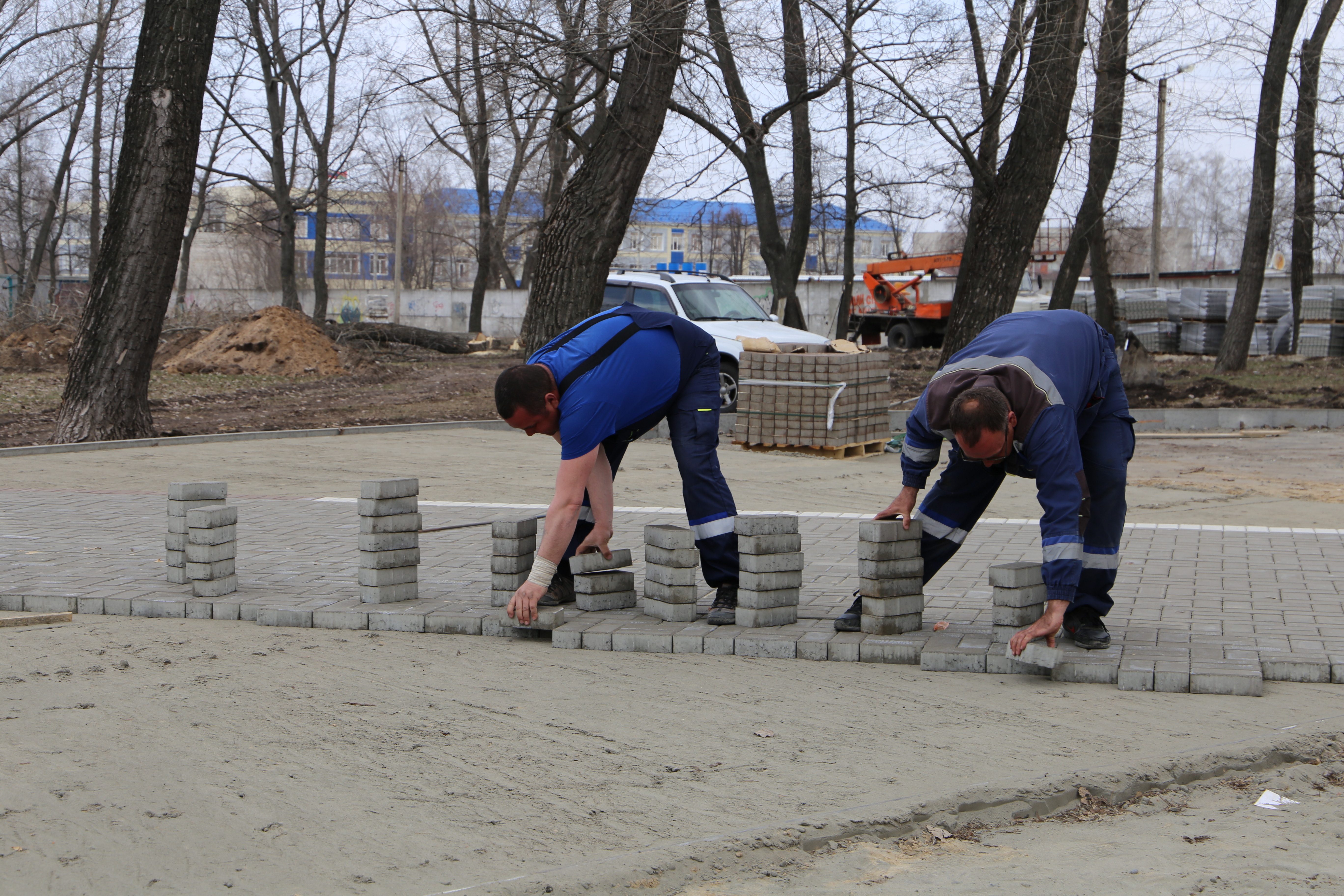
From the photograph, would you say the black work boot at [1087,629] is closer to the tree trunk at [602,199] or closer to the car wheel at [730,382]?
the car wheel at [730,382]

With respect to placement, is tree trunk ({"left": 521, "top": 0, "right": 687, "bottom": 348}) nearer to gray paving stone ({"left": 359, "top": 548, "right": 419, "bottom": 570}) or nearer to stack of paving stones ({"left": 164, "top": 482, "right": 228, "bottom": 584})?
stack of paving stones ({"left": 164, "top": 482, "right": 228, "bottom": 584})

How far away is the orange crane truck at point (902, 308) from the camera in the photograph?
111 feet

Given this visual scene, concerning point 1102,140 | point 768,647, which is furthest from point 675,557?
point 1102,140

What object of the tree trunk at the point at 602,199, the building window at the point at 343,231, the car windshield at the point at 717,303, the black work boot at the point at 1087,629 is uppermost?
the building window at the point at 343,231

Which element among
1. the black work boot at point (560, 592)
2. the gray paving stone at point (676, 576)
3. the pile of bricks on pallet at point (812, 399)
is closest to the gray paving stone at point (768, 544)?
the gray paving stone at point (676, 576)

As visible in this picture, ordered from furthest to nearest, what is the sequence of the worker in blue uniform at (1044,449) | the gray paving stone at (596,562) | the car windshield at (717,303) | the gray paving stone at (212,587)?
the car windshield at (717,303)
the gray paving stone at (212,587)
the gray paving stone at (596,562)
the worker in blue uniform at (1044,449)

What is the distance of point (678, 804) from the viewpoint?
337 centimetres

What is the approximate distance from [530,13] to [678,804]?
12967 millimetres

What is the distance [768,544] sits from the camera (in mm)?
5254

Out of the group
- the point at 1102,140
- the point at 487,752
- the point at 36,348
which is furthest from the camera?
the point at 36,348

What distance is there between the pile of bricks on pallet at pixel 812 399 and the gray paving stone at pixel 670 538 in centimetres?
756

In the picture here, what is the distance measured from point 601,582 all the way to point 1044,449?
227cm

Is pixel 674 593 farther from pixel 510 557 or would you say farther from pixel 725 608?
pixel 510 557

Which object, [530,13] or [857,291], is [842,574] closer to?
[530,13]
